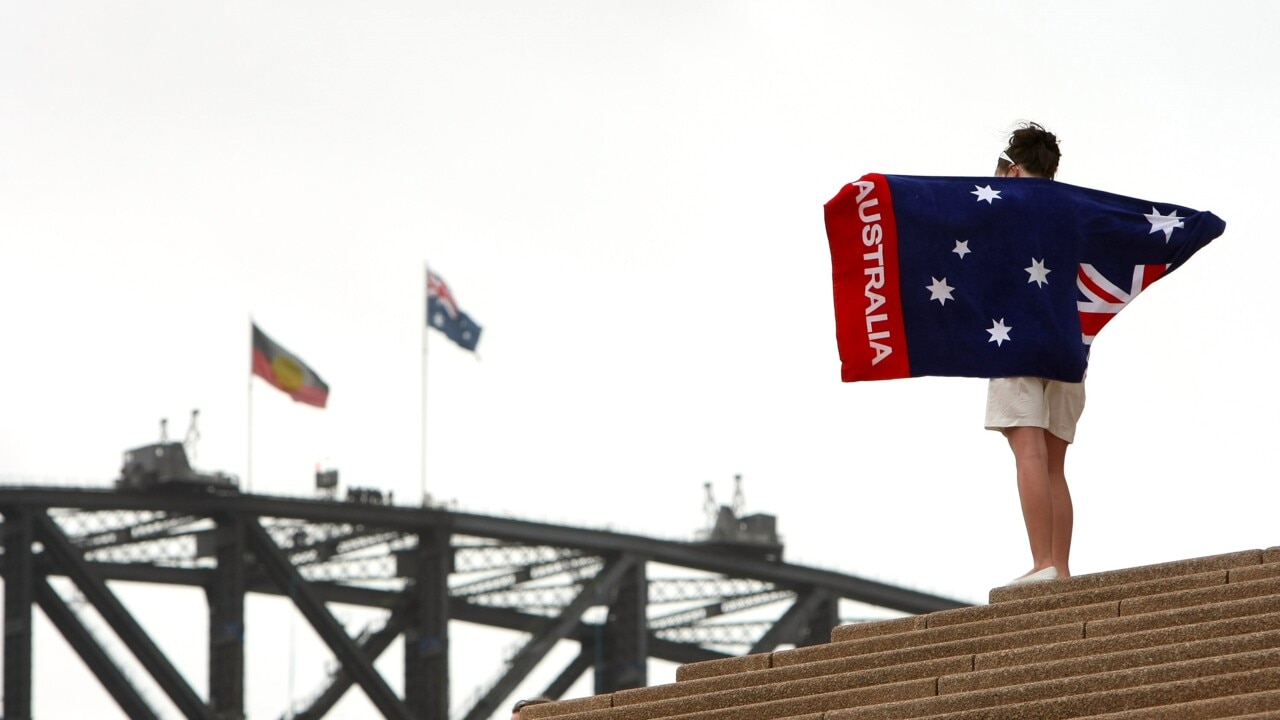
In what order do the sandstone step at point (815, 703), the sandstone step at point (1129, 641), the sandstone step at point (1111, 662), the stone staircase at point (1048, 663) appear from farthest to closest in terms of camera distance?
the sandstone step at point (815, 703), the sandstone step at point (1129, 641), the sandstone step at point (1111, 662), the stone staircase at point (1048, 663)

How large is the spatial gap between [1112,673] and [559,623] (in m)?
63.6

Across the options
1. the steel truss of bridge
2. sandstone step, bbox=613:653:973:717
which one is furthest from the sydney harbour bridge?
sandstone step, bbox=613:653:973:717

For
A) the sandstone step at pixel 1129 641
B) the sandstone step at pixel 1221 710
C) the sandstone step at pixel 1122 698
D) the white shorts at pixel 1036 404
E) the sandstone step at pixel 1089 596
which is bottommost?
the sandstone step at pixel 1221 710

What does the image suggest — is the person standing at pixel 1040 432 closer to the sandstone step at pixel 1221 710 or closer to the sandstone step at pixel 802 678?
the sandstone step at pixel 802 678

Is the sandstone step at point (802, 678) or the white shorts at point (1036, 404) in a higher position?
the white shorts at point (1036, 404)

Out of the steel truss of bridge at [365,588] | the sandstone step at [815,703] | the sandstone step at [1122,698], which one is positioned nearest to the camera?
the sandstone step at [1122,698]

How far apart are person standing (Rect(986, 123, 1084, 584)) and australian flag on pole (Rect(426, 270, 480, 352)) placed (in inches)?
2409

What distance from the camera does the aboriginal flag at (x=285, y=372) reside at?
68625 mm

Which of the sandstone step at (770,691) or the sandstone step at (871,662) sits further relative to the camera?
the sandstone step at (770,691)

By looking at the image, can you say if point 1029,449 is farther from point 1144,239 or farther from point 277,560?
point 277,560

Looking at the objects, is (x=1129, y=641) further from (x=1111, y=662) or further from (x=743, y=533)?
(x=743, y=533)

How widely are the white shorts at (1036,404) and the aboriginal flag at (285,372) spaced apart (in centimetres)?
5862

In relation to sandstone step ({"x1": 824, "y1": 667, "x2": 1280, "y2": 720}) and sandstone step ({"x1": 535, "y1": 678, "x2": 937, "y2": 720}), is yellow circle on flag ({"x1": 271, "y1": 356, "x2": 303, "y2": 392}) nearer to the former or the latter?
sandstone step ({"x1": 535, "y1": 678, "x2": 937, "y2": 720})

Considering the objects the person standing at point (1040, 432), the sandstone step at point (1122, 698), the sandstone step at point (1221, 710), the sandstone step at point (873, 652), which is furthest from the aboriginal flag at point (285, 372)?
the sandstone step at point (1221, 710)
